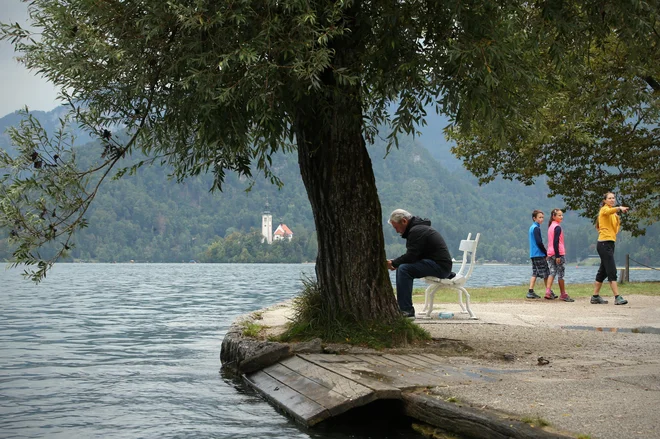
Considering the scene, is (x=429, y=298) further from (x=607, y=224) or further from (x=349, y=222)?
(x=607, y=224)

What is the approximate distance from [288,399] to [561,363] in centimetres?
316

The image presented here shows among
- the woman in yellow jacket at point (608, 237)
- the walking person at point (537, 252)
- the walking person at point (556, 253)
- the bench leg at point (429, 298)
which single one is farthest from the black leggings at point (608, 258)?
the bench leg at point (429, 298)

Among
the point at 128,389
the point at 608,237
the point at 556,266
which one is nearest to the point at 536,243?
the point at 556,266

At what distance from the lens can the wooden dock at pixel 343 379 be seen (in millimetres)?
7449

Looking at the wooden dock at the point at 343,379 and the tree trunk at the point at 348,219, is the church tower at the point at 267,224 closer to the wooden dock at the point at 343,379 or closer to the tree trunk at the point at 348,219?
the tree trunk at the point at 348,219

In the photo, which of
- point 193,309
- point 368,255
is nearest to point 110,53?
point 368,255

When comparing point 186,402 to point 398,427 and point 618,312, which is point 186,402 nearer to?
point 398,427

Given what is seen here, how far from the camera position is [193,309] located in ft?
92.4

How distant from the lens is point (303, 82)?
9062 millimetres

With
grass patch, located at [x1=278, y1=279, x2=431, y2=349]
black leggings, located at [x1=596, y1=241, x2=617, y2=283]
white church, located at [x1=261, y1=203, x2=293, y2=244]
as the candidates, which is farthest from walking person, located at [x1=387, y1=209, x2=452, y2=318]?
white church, located at [x1=261, y1=203, x2=293, y2=244]

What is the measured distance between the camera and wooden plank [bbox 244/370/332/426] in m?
7.54

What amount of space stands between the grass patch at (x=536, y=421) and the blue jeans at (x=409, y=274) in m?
6.01

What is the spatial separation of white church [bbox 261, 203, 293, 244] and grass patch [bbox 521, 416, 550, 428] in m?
165

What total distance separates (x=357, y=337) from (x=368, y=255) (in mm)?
1100
